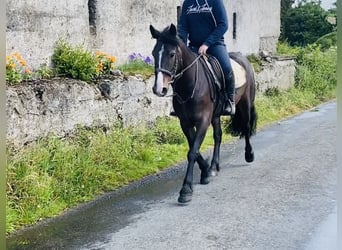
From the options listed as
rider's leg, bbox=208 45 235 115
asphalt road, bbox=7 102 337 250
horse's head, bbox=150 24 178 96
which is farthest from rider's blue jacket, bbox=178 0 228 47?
asphalt road, bbox=7 102 337 250

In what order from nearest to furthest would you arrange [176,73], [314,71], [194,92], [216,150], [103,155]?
[176,73] → [194,92] → [103,155] → [216,150] → [314,71]

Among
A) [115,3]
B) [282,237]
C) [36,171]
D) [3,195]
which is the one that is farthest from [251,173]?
[3,195]

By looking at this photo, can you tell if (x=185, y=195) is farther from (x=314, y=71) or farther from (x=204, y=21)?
(x=314, y=71)

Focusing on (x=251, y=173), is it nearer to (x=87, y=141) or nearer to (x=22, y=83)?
(x=87, y=141)

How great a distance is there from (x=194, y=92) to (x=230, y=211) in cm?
99

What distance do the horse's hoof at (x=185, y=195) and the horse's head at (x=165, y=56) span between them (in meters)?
0.97

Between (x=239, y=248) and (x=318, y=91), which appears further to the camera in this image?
(x=318, y=91)

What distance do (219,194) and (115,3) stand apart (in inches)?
110

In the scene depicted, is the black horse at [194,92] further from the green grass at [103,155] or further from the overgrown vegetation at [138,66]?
the overgrown vegetation at [138,66]

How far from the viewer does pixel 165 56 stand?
382cm

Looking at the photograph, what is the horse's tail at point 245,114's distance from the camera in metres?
5.29

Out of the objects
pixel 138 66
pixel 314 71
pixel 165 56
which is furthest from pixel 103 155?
pixel 314 71

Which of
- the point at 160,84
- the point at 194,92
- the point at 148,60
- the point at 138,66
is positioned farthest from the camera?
the point at 148,60

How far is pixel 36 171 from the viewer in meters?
4.29
